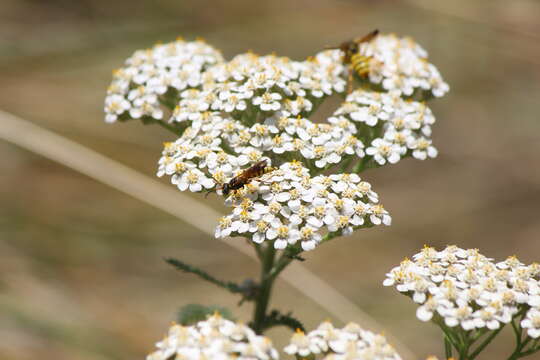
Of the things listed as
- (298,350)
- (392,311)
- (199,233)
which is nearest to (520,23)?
(392,311)

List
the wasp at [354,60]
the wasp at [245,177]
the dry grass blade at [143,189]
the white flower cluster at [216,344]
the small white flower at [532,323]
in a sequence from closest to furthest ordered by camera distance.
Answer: the white flower cluster at [216,344] → the small white flower at [532,323] → the wasp at [245,177] → the wasp at [354,60] → the dry grass blade at [143,189]

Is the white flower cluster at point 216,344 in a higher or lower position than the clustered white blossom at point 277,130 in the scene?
lower

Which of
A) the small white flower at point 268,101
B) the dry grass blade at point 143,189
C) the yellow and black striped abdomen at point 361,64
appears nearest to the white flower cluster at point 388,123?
the yellow and black striped abdomen at point 361,64

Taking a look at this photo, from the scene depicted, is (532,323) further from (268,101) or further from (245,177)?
(268,101)

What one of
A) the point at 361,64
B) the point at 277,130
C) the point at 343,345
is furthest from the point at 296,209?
the point at 361,64

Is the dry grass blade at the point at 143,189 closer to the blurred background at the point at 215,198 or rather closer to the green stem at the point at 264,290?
the blurred background at the point at 215,198

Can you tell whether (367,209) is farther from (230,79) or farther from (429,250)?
(230,79)

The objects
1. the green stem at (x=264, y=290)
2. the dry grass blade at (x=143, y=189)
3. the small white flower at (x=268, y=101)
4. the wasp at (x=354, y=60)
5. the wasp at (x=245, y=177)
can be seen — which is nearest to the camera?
the wasp at (x=245, y=177)
